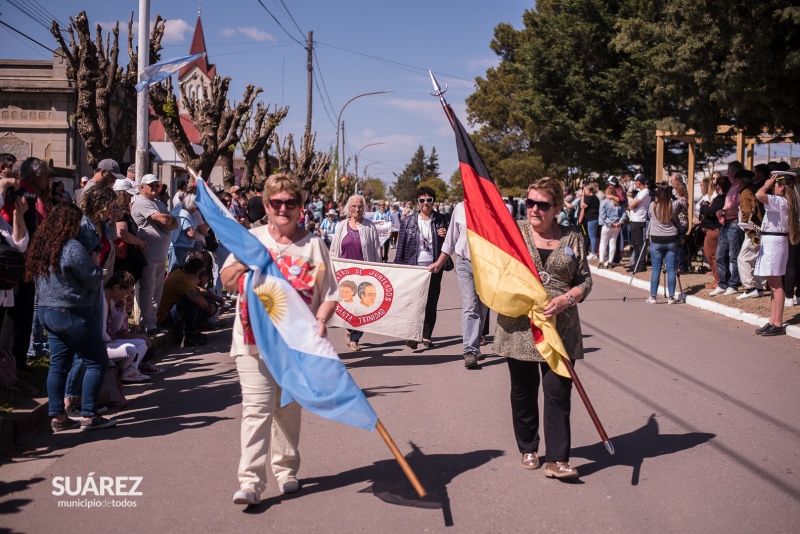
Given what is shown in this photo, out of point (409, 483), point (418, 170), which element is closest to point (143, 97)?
point (409, 483)

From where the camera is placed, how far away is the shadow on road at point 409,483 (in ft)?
16.8

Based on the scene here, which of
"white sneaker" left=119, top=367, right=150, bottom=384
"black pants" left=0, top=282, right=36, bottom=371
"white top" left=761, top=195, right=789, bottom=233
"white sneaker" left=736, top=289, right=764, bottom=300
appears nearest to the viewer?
"black pants" left=0, top=282, right=36, bottom=371

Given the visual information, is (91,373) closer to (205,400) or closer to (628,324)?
(205,400)

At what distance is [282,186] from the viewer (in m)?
5.23

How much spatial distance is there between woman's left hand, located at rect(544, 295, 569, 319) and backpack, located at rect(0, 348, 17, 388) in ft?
15.2

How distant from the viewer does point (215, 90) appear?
75.9 ft

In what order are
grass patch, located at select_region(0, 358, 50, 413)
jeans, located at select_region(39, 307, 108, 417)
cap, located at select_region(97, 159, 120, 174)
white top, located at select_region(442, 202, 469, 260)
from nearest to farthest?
1. jeans, located at select_region(39, 307, 108, 417)
2. grass patch, located at select_region(0, 358, 50, 413)
3. white top, located at select_region(442, 202, 469, 260)
4. cap, located at select_region(97, 159, 120, 174)

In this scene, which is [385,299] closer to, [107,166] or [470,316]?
[470,316]

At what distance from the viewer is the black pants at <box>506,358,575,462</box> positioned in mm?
5508

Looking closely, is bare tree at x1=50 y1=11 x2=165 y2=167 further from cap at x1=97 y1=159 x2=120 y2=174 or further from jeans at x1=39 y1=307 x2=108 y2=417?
jeans at x1=39 y1=307 x2=108 y2=417

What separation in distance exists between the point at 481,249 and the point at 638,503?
1.93 metres

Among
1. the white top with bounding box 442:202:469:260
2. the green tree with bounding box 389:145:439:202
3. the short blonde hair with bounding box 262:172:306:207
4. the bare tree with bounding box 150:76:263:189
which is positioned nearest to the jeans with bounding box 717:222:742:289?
the white top with bounding box 442:202:469:260

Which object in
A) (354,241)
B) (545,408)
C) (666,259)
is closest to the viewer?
(545,408)

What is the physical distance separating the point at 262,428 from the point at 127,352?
373 cm
